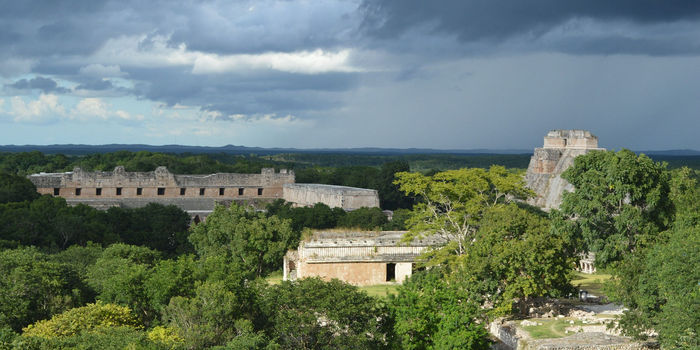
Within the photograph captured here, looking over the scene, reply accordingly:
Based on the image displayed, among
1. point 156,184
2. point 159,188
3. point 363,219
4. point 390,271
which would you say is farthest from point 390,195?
point 390,271

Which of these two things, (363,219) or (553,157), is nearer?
(363,219)

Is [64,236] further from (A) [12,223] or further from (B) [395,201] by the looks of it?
(B) [395,201]

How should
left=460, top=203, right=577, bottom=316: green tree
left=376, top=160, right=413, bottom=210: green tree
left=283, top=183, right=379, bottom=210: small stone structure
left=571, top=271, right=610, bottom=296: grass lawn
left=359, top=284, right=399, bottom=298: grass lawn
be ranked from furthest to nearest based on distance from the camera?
left=376, top=160, right=413, bottom=210: green tree, left=283, top=183, right=379, bottom=210: small stone structure, left=571, top=271, right=610, bottom=296: grass lawn, left=359, top=284, right=399, bottom=298: grass lawn, left=460, top=203, right=577, bottom=316: green tree

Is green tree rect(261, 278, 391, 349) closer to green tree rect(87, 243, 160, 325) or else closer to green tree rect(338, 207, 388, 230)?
green tree rect(87, 243, 160, 325)

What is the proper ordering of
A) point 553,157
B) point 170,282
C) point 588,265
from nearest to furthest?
point 170,282, point 588,265, point 553,157

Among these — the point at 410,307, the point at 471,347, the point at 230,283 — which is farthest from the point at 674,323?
the point at 230,283

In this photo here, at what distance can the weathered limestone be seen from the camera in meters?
41.7

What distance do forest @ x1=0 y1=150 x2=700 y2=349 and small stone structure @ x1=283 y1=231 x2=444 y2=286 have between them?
0.71 m

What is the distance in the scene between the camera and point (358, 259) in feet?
80.6

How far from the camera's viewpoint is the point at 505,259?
2011 centimetres

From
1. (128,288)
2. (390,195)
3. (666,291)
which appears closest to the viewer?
(666,291)

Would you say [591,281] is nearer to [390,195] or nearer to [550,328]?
[550,328]

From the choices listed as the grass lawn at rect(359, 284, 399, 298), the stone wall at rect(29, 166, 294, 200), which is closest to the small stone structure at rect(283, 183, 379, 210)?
the stone wall at rect(29, 166, 294, 200)

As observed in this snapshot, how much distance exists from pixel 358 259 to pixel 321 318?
7095mm
